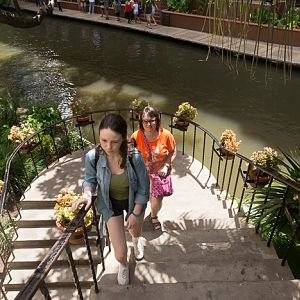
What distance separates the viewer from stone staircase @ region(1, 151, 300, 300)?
9.68 feet

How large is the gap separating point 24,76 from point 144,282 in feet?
41.0

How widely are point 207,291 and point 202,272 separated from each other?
1.54ft

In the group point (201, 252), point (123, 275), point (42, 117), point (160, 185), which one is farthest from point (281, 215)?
point (42, 117)

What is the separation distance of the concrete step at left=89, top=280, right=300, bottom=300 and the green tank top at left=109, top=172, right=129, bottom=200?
82 centimetres

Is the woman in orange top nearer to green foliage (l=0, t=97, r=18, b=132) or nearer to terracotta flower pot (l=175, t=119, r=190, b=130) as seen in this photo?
terracotta flower pot (l=175, t=119, r=190, b=130)

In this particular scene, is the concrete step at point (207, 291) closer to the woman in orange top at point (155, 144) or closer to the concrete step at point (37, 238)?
the woman in orange top at point (155, 144)

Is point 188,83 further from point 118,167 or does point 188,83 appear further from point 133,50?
point 118,167

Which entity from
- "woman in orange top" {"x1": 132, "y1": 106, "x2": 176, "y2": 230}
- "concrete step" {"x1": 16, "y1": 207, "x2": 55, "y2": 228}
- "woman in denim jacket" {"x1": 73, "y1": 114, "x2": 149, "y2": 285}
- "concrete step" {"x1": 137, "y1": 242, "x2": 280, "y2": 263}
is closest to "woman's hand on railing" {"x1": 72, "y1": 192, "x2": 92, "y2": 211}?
"woman in denim jacket" {"x1": 73, "y1": 114, "x2": 149, "y2": 285}

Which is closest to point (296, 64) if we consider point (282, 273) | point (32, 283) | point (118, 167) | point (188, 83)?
point (188, 83)

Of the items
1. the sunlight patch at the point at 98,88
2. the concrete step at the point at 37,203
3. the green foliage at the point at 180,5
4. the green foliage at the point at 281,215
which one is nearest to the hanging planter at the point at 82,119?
the concrete step at the point at 37,203

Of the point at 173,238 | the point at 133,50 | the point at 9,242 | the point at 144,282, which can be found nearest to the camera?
the point at 144,282

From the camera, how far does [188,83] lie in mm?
12836

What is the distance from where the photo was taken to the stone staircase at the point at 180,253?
9.68 ft

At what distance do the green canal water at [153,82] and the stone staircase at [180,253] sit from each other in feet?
13.4
